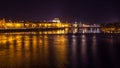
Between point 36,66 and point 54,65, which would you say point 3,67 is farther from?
point 54,65

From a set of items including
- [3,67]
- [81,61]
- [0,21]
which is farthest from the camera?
[0,21]

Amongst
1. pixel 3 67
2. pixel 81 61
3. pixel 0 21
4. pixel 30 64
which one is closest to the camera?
pixel 3 67

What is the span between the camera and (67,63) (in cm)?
1678

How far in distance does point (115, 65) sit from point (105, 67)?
83 centimetres

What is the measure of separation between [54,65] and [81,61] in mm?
2161

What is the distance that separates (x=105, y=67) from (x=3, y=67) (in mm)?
5544

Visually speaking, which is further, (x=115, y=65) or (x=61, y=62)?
(x=61, y=62)

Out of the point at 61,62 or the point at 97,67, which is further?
the point at 61,62

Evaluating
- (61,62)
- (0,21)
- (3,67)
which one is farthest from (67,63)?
(0,21)

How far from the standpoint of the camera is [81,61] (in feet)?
57.4

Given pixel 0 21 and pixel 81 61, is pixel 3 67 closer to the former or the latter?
pixel 81 61

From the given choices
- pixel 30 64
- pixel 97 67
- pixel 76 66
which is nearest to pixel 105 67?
pixel 97 67

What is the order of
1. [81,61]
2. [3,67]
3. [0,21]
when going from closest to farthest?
[3,67]
[81,61]
[0,21]

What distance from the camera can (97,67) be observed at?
50.7ft
